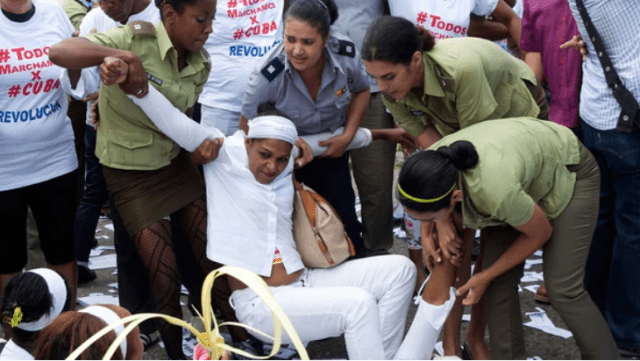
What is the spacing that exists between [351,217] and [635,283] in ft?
4.71

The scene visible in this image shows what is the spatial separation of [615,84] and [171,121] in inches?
78.8

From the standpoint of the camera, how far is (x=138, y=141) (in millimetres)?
3723

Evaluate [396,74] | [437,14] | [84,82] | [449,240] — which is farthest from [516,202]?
[84,82]

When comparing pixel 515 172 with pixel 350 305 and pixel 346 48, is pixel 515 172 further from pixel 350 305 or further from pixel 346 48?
pixel 346 48

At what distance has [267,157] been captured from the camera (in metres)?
3.76

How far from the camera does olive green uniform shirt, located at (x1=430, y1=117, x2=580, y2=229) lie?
318 cm

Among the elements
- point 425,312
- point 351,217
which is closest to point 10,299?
point 425,312

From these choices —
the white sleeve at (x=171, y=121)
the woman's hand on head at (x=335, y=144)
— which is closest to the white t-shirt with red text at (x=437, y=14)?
the woman's hand on head at (x=335, y=144)

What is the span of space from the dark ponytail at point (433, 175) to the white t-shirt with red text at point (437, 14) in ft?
5.19

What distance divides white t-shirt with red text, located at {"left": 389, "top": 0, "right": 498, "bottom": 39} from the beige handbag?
1.33 m

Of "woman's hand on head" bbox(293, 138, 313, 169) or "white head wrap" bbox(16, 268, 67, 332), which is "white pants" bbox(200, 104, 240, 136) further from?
"white head wrap" bbox(16, 268, 67, 332)

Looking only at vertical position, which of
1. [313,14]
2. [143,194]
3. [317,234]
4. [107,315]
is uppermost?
[313,14]

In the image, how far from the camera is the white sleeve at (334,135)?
424 cm

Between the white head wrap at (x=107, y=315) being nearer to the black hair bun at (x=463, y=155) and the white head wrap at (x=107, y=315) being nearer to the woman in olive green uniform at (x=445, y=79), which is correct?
the black hair bun at (x=463, y=155)
